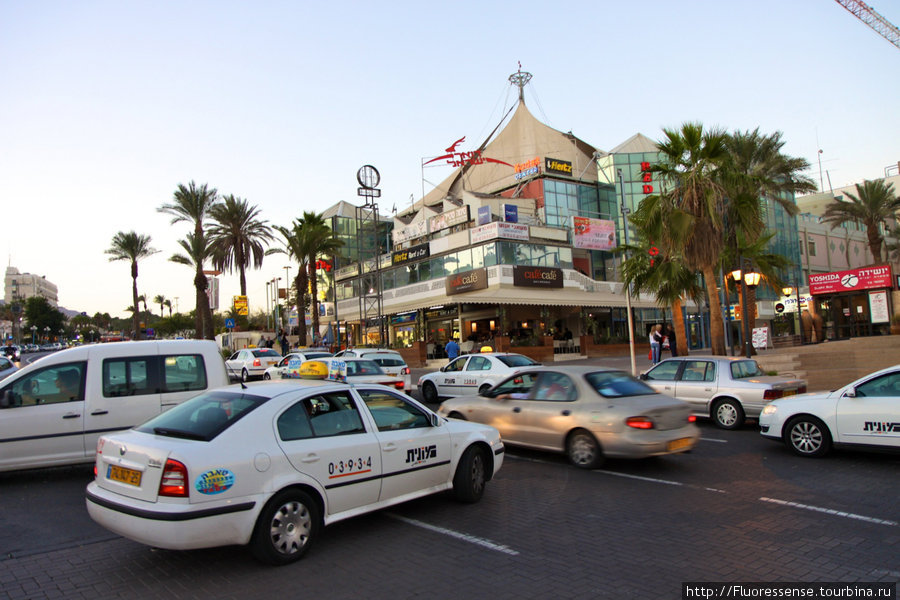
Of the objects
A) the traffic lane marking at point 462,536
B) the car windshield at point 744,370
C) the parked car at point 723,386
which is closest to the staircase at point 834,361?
the car windshield at point 744,370

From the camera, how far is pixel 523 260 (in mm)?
39344

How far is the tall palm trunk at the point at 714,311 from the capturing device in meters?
18.5

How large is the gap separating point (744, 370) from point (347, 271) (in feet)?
152

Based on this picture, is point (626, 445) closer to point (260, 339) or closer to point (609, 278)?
point (609, 278)

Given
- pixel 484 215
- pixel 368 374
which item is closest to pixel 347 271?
pixel 484 215

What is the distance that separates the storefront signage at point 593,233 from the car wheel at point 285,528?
3907cm

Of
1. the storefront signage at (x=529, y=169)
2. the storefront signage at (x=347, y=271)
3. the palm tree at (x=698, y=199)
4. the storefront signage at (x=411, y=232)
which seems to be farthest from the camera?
the storefront signage at (x=347, y=271)

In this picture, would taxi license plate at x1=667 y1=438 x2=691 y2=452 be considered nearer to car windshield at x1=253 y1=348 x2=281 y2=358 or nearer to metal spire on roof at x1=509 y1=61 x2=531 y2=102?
car windshield at x1=253 y1=348 x2=281 y2=358

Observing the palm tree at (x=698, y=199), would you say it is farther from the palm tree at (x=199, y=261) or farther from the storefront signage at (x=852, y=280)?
the palm tree at (x=199, y=261)

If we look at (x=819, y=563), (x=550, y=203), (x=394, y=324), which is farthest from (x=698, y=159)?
(x=394, y=324)

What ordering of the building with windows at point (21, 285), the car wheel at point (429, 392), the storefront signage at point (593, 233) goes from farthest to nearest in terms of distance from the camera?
the building with windows at point (21, 285) < the storefront signage at point (593, 233) < the car wheel at point (429, 392)

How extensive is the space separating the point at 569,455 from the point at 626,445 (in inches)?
35.7

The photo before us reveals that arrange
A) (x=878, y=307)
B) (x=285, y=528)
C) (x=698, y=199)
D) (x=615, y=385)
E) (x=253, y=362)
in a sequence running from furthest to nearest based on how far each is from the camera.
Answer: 1. (x=878, y=307)
2. (x=253, y=362)
3. (x=698, y=199)
4. (x=615, y=385)
5. (x=285, y=528)

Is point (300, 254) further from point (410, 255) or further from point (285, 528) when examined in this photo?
point (285, 528)
